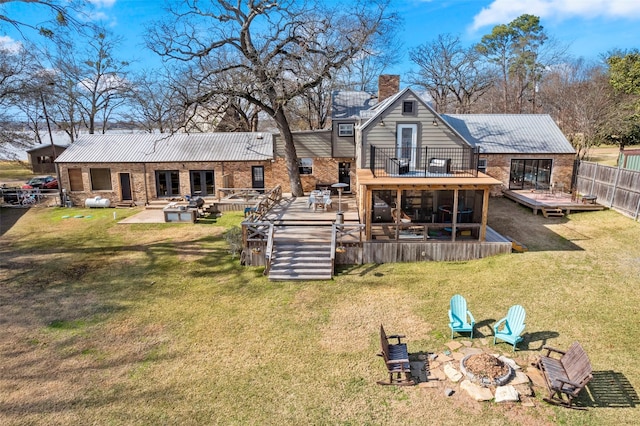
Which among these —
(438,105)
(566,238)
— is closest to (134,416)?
(566,238)

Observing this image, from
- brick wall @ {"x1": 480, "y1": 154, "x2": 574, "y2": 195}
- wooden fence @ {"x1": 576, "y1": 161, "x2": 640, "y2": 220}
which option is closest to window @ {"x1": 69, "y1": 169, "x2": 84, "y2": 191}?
brick wall @ {"x1": 480, "y1": 154, "x2": 574, "y2": 195}

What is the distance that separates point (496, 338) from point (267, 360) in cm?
542

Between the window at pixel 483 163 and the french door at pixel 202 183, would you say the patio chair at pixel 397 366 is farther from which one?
the french door at pixel 202 183

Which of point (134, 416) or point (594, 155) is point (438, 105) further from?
point (134, 416)

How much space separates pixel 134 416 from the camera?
704cm

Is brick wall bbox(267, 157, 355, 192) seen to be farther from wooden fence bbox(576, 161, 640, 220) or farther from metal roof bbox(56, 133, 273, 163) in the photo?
wooden fence bbox(576, 161, 640, 220)

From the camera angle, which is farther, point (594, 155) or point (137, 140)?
point (594, 155)

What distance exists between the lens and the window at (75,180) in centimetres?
2578

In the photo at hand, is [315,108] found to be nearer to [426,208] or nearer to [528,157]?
[528,157]

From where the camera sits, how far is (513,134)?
24.5m

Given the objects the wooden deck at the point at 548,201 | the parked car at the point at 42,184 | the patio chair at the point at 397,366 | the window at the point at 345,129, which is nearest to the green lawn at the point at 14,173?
the parked car at the point at 42,184

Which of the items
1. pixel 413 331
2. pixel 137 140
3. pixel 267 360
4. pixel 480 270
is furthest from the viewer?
pixel 137 140

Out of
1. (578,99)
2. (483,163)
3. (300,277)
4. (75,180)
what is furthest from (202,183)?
(578,99)

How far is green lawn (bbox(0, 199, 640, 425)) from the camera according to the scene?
714cm
